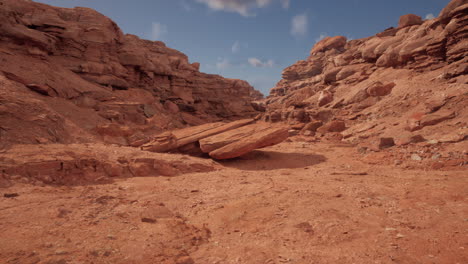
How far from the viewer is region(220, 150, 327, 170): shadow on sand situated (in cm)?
859

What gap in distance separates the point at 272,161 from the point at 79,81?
13.6m

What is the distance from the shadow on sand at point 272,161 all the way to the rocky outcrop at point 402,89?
9.98ft

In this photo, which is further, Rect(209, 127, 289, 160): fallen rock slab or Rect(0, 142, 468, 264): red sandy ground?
Rect(209, 127, 289, 160): fallen rock slab

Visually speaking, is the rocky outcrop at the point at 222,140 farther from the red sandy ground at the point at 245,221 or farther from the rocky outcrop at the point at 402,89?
the rocky outcrop at the point at 402,89

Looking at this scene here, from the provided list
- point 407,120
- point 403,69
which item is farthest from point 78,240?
point 403,69

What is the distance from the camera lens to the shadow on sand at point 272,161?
8.59 m

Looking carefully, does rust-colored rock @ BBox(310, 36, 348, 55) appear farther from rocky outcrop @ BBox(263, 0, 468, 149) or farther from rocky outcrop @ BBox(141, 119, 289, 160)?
rocky outcrop @ BBox(141, 119, 289, 160)

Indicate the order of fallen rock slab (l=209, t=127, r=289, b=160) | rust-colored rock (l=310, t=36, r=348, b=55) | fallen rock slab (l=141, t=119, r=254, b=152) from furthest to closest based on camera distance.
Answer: rust-colored rock (l=310, t=36, r=348, b=55) → fallen rock slab (l=141, t=119, r=254, b=152) → fallen rock slab (l=209, t=127, r=289, b=160)

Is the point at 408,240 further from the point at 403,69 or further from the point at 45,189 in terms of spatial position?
the point at 403,69

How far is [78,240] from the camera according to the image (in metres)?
3.24

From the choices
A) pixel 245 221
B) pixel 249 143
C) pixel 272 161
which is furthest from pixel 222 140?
pixel 245 221

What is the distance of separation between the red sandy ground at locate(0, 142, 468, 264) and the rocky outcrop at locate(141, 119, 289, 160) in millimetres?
2519

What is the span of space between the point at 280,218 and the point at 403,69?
1648 cm

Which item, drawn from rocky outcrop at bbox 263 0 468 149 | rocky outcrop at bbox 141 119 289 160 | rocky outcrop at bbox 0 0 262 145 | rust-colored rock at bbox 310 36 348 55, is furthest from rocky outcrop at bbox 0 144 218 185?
rust-colored rock at bbox 310 36 348 55
